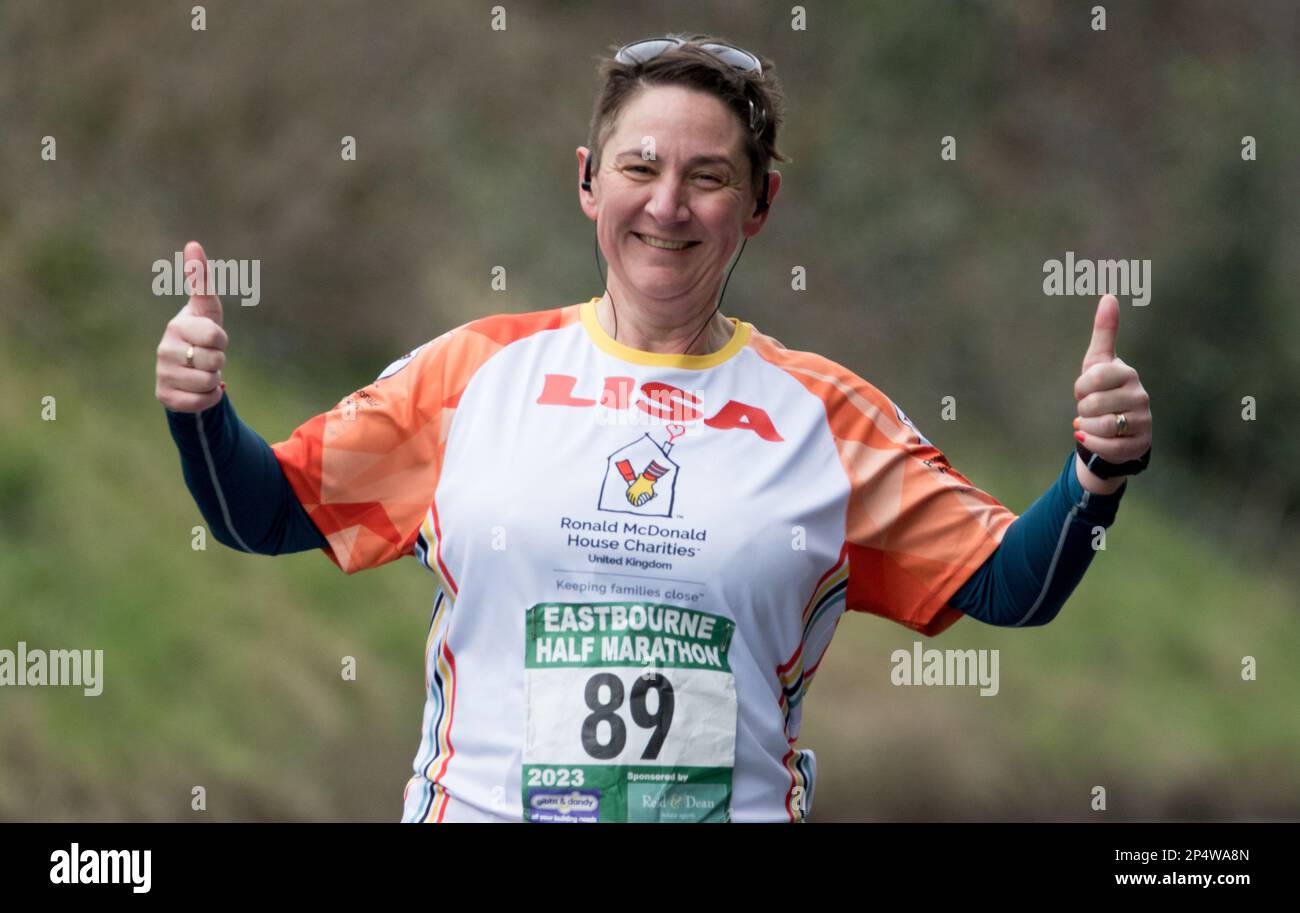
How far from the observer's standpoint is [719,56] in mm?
3008

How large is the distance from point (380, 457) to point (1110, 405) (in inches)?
49.7

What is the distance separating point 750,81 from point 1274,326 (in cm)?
900

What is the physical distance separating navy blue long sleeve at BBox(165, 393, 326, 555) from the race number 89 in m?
0.64

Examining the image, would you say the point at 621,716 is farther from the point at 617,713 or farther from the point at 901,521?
the point at 901,521

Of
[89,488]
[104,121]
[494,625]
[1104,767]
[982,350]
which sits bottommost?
[1104,767]

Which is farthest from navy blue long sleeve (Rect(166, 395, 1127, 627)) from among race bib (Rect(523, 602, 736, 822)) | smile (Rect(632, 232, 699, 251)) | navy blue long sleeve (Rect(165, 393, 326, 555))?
smile (Rect(632, 232, 699, 251))

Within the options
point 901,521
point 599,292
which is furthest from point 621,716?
point 599,292

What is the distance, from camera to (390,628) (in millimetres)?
8797

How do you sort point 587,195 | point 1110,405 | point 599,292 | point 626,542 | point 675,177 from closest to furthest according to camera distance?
1. point 1110,405
2. point 626,542
3. point 675,177
4. point 587,195
5. point 599,292

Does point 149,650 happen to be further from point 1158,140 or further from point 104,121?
point 1158,140

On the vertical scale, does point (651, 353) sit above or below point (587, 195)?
below

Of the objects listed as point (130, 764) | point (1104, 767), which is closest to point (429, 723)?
point (130, 764)

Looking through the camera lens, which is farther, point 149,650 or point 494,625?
point 149,650

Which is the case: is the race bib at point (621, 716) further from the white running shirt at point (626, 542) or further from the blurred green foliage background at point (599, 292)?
the blurred green foliage background at point (599, 292)
